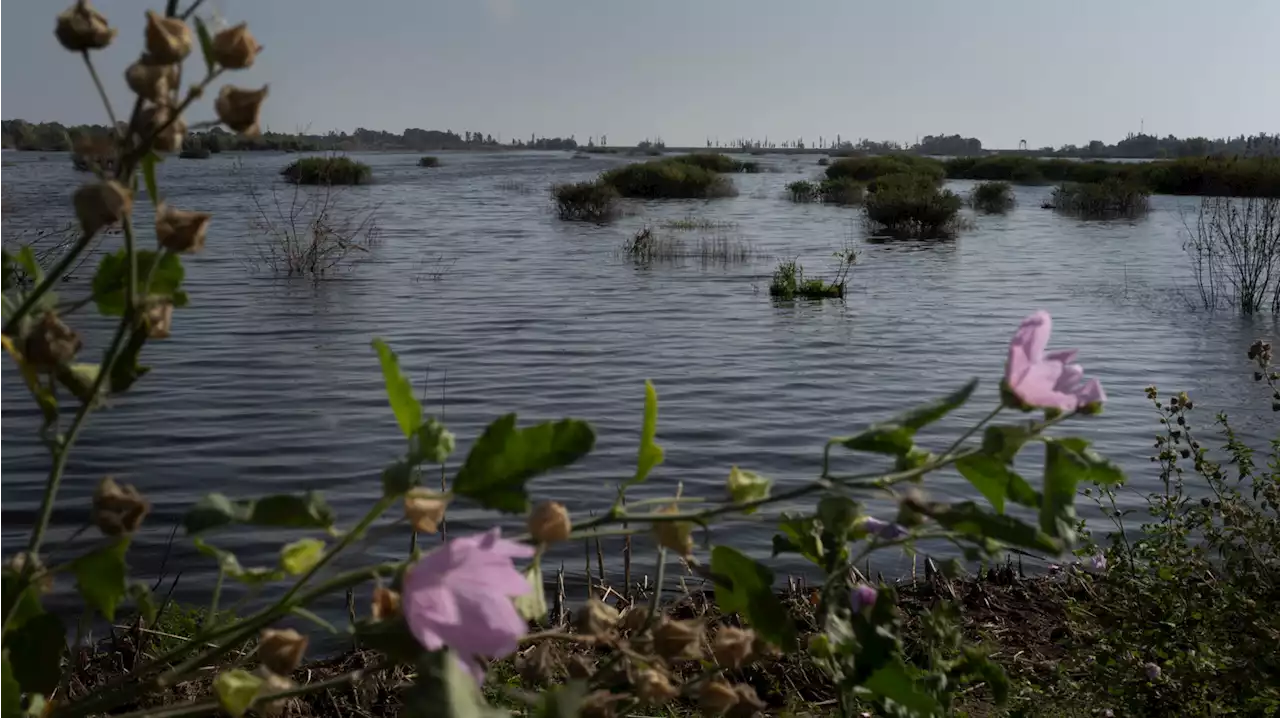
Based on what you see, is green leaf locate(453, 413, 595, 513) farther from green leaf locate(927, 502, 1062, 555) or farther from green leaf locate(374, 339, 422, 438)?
green leaf locate(927, 502, 1062, 555)

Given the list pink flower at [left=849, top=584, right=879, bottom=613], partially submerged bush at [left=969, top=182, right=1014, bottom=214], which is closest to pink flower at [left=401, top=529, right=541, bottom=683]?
pink flower at [left=849, top=584, right=879, bottom=613]

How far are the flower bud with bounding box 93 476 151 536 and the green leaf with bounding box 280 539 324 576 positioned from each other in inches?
3.4

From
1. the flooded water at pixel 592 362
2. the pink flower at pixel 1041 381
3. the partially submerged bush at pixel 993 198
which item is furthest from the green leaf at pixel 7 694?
the partially submerged bush at pixel 993 198

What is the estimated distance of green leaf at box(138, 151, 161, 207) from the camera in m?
0.69

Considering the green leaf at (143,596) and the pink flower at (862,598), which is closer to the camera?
the green leaf at (143,596)

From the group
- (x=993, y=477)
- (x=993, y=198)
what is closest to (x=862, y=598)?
(x=993, y=477)

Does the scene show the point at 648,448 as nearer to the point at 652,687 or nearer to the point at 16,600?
the point at 652,687

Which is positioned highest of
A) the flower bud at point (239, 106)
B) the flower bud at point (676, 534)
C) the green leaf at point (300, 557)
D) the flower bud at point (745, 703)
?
the flower bud at point (239, 106)

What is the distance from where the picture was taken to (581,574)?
4195 mm

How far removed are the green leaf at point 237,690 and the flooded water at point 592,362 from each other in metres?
3.40

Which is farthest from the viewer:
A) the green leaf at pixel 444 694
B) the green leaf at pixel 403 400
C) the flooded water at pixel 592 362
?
the flooded water at pixel 592 362

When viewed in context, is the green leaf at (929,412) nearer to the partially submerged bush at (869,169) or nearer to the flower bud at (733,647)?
the flower bud at (733,647)

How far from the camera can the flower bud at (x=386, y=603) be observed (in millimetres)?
638

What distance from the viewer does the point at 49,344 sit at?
2.22 feet
